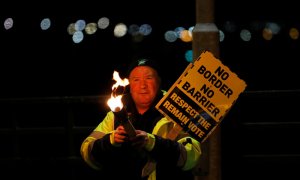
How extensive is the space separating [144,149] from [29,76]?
14030 mm

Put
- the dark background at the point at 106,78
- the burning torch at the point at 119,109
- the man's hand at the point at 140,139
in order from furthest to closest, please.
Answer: the dark background at the point at 106,78
the man's hand at the point at 140,139
the burning torch at the point at 119,109

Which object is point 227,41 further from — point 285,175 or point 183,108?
point 183,108

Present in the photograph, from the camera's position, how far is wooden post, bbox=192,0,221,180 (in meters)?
5.63

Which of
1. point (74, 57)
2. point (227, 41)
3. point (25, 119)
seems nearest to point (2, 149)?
point (25, 119)

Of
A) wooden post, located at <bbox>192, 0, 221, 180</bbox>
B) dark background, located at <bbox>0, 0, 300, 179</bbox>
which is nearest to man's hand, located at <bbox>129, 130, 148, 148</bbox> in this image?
wooden post, located at <bbox>192, 0, 221, 180</bbox>

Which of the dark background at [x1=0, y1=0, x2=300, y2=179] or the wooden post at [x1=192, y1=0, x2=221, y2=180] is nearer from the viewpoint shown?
the wooden post at [x1=192, y1=0, x2=221, y2=180]

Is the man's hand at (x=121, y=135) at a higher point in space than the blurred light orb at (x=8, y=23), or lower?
lower

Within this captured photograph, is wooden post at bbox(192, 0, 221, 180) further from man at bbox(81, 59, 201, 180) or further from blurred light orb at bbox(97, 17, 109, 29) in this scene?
blurred light orb at bbox(97, 17, 109, 29)

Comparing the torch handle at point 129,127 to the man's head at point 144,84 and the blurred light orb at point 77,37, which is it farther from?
the blurred light orb at point 77,37

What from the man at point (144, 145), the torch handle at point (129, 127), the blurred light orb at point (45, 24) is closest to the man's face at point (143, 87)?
the man at point (144, 145)

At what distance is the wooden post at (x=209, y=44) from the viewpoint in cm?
563

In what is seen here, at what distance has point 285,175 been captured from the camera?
1016 centimetres

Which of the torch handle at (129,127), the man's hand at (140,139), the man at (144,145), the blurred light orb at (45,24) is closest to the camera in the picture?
the torch handle at (129,127)

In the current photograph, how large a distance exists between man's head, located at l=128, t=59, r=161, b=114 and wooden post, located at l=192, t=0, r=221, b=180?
613 millimetres
